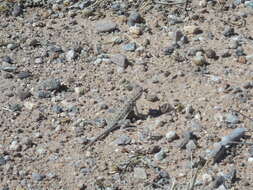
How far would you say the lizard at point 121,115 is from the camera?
3574 mm

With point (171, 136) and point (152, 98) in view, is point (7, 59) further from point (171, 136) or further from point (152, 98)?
point (171, 136)

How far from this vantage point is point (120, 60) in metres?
4.07

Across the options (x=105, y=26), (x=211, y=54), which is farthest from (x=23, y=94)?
(x=211, y=54)

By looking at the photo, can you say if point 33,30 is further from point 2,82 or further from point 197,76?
point 197,76

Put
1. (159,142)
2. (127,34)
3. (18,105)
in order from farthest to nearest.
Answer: (127,34) < (18,105) < (159,142)

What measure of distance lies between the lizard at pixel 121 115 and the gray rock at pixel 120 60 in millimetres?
305

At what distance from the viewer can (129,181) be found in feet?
10.9

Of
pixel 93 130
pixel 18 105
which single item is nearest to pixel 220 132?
pixel 93 130

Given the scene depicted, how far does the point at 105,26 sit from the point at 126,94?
0.70 m

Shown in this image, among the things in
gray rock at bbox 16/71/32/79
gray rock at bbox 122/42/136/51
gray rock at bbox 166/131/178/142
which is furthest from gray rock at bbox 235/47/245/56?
gray rock at bbox 16/71/32/79

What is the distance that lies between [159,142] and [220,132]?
296 millimetres

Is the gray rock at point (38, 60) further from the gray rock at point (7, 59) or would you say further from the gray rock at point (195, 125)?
the gray rock at point (195, 125)

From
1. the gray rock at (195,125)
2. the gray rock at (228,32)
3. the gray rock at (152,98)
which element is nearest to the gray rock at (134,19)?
the gray rock at (228,32)

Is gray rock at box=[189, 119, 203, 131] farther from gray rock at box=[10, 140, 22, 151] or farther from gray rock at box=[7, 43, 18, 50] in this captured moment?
gray rock at box=[7, 43, 18, 50]
